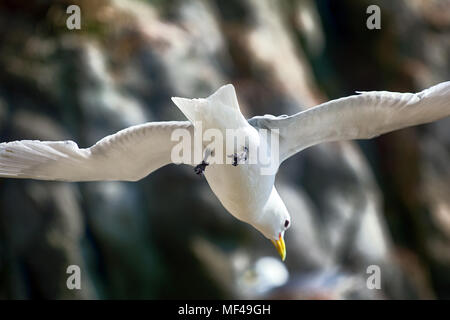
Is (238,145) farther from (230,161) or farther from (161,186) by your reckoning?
(161,186)

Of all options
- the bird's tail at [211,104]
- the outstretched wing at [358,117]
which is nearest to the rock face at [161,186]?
the outstretched wing at [358,117]

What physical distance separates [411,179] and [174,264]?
5.28 ft

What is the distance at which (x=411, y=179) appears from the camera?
3729mm

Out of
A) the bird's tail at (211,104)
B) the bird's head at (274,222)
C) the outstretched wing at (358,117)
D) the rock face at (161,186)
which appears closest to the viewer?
the bird's tail at (211,104)

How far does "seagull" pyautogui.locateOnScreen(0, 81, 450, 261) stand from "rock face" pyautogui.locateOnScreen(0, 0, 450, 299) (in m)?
1.41

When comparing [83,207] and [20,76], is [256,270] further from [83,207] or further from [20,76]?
[20,76]

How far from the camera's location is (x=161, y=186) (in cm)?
302

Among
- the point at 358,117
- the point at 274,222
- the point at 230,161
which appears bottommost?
the point at 274,222

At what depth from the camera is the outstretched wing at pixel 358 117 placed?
1352 millimetres

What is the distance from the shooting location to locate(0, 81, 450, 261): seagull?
1312 millimetres

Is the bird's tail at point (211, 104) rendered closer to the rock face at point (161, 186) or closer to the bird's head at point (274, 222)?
the bird's head at point (274, 222)

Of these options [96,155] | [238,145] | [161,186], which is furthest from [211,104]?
[161,186]

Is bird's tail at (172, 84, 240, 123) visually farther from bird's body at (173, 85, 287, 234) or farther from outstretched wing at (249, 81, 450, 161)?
outstretched wing at (249, 81, 450, 161)

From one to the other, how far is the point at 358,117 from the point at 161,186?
1.73 metres
